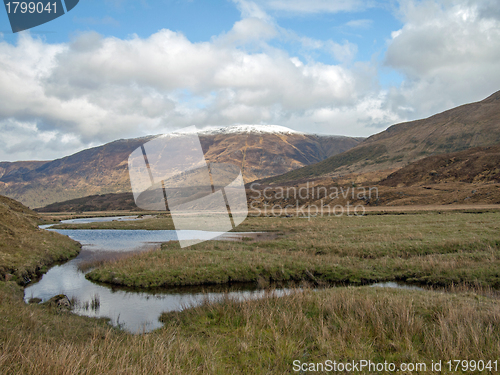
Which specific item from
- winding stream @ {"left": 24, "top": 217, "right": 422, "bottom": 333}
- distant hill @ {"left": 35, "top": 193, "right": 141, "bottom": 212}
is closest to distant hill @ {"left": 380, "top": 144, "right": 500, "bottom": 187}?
winding stream @ {"left": 24, "top": 217, "right": 422, "bottom": 333}

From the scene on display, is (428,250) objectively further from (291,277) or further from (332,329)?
(332,329)

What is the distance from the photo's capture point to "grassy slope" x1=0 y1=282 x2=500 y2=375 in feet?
18.3

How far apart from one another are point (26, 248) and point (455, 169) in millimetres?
98735

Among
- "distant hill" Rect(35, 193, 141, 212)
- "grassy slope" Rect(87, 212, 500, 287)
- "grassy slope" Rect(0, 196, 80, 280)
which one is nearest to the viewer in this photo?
"grassy slope" Rect(87, 212, 500, 287)

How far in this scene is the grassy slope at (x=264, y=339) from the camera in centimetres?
557

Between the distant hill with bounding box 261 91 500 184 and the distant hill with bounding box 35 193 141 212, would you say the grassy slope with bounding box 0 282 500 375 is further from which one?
the distant hill with bounding box 35 193 141 212

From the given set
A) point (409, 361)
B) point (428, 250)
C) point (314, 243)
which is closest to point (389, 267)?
point (428, 250)

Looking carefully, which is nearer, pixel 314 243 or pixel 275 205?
pixel 314 243

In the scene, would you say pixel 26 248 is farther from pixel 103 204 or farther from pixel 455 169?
pixel 103 204

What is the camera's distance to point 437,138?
489ft

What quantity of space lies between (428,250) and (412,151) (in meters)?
148

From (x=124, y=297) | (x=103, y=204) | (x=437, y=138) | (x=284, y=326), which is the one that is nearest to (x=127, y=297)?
(x=124, y=297)

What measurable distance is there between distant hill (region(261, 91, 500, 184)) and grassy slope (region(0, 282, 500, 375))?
14337cm

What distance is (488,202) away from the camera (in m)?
53.1
